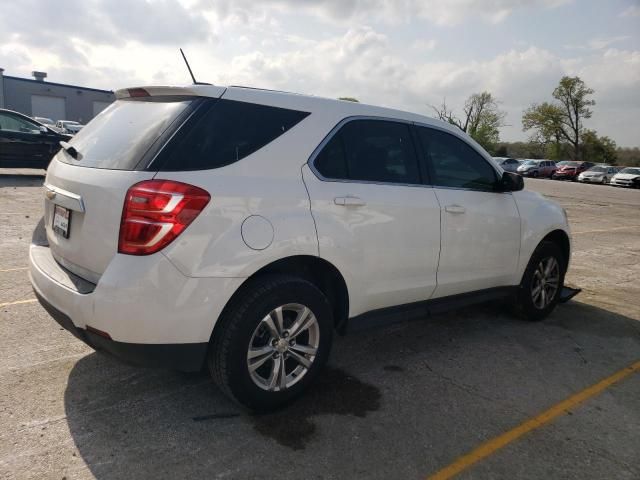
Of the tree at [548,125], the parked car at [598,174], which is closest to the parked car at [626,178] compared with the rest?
the parked car at [598,174]

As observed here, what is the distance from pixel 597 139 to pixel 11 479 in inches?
2883

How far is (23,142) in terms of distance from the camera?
13.0m

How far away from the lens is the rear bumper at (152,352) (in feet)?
8.29

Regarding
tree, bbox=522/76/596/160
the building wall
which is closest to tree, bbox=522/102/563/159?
tree, bbox=522/76/596/160

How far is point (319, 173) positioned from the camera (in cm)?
309

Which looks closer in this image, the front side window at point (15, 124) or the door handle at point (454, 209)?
the door handle at point (454, 209)

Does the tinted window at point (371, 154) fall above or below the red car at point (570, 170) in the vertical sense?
above

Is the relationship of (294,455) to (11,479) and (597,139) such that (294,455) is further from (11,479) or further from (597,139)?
(597,139)

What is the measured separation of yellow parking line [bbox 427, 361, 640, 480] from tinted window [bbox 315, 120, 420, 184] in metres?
1.72

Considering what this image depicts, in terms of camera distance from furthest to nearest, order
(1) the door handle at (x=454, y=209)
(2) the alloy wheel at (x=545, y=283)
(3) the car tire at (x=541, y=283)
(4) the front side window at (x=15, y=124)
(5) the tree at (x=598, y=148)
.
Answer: (5) the tree at (x=598, y=148) → (4) the front side window at (x=15, y=124) → (2) the alloy wheel at (x=545, y=283) → (3) the car tire at (x=541, y=283) → (1) the door handle at (x=454, y=209)

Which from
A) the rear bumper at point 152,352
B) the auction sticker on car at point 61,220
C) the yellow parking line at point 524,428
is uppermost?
the auction sticker on car at point 61,220

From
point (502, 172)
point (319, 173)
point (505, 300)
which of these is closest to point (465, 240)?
point (502, 172)

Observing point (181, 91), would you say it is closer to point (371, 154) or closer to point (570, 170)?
point (371, 154)

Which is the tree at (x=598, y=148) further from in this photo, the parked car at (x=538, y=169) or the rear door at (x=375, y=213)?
the rear door at (x=375, y=213)
